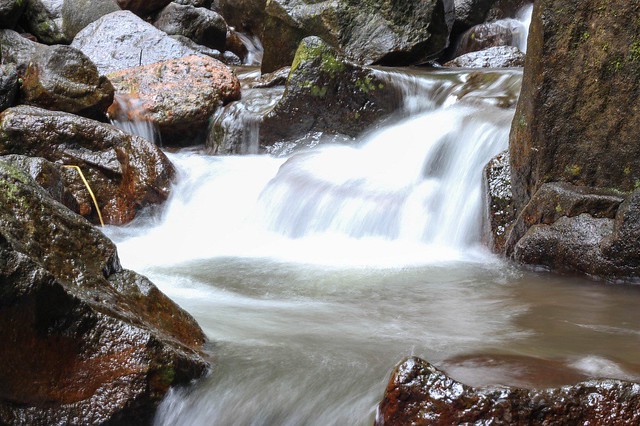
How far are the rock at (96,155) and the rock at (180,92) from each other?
156 centimetres

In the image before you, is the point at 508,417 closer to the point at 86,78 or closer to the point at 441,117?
the point at 441,117

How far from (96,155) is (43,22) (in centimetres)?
798

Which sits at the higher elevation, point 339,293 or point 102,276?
point 102,276

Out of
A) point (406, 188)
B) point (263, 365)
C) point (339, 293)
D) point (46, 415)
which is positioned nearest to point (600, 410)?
point (263, 365)

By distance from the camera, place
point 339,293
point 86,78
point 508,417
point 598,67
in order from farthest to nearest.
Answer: point 86,78, point 598,67, point 339,293, point 508,417

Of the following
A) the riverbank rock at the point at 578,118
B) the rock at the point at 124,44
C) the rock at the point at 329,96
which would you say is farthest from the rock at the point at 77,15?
the riverbank rock at the point at 578,118

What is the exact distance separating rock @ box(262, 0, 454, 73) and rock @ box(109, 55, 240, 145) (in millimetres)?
1434

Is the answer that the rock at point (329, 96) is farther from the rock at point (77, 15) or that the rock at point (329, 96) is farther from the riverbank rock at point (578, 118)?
the rock at point (77, 15)

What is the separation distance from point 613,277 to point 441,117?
3.68 metres

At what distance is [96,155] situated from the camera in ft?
24.9

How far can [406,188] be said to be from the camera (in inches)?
269

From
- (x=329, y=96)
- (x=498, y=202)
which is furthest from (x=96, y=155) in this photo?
(x=498, y=202)

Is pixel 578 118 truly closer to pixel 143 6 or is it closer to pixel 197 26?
pixel 197 26

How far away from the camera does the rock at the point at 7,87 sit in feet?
26.6
